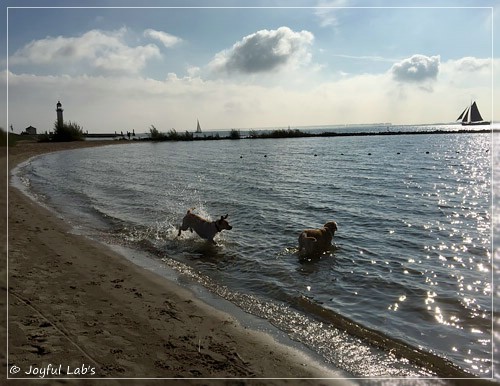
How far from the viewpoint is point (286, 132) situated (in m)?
92.3

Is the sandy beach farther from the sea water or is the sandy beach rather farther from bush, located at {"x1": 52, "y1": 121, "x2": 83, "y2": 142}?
bush, located at {"x1": 52, "y1": 121, "x2": 83, "y2": 142}

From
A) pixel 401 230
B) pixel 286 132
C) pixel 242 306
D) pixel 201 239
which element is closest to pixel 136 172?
pixel 201 239

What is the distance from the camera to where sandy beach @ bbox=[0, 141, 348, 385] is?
14.3 feet

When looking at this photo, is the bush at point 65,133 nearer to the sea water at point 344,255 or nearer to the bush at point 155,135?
the bush at point 155,135

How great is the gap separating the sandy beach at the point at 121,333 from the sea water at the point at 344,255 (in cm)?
86

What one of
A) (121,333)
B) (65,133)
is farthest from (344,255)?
(65,133)

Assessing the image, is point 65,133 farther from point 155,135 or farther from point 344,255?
point 344,255

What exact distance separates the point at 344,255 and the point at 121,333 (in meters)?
6.22

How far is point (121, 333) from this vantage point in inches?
203

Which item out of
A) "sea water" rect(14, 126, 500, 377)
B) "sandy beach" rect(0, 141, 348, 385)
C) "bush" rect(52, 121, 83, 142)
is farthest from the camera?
"bush" rect(52, 121, 83, 142)

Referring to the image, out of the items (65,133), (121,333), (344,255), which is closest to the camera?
(121,333)

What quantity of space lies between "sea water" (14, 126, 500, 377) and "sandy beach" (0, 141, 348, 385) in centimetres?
86

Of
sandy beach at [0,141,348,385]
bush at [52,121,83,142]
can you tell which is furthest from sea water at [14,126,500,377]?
bush at [52,121,83,142]

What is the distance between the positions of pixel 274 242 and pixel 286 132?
274 ft
